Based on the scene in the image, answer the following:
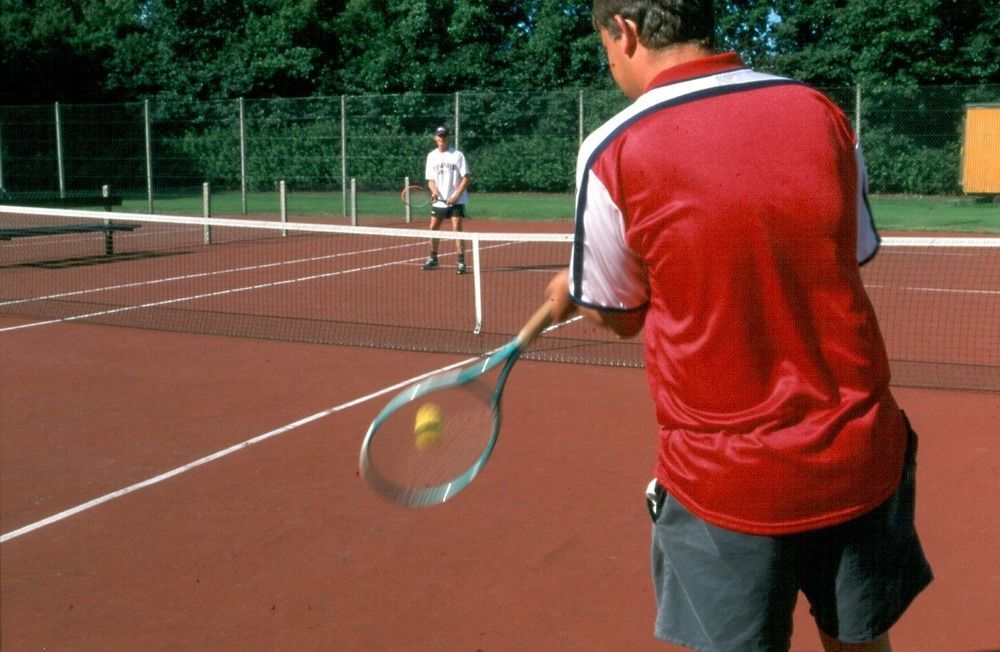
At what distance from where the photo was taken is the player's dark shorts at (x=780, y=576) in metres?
1.93

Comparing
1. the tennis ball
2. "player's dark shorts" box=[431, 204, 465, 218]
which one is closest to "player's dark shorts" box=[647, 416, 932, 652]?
the tennis ball

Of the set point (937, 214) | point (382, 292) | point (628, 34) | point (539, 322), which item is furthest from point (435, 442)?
point (937, 214)

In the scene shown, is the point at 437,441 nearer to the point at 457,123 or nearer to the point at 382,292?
the point at 382,292

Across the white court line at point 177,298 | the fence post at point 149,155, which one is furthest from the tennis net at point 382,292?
the fence post at point 149,155

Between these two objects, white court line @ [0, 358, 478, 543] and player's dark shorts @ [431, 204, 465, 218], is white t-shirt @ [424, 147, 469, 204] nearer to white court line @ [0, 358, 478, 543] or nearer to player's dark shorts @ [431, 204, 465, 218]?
player's dark shorts @ [431, 204, 465, 218]

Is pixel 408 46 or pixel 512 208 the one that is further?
pixel 408 46

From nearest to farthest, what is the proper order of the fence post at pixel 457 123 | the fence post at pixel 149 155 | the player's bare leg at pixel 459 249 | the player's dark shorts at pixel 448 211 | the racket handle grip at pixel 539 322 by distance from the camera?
the racket handle grip at pixel 539 322 → the player's bare leg at pixel 459 249 → the player's dark shorts at pixel 448 211 → the fence post at pixel 457 123 → the fence post at pixel 149 155

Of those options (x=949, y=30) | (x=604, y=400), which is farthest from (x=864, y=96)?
(x=604, y=400)

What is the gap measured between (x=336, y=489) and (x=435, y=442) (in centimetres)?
243

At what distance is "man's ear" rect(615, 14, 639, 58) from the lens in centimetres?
Answer: 195

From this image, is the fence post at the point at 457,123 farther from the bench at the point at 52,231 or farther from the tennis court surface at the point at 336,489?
the tennis court surface at the point at 336,489

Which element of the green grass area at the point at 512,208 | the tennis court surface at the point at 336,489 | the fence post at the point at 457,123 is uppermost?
the fence post at the point at 457,123

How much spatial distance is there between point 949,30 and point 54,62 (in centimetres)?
2358

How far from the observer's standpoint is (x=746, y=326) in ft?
5.97
